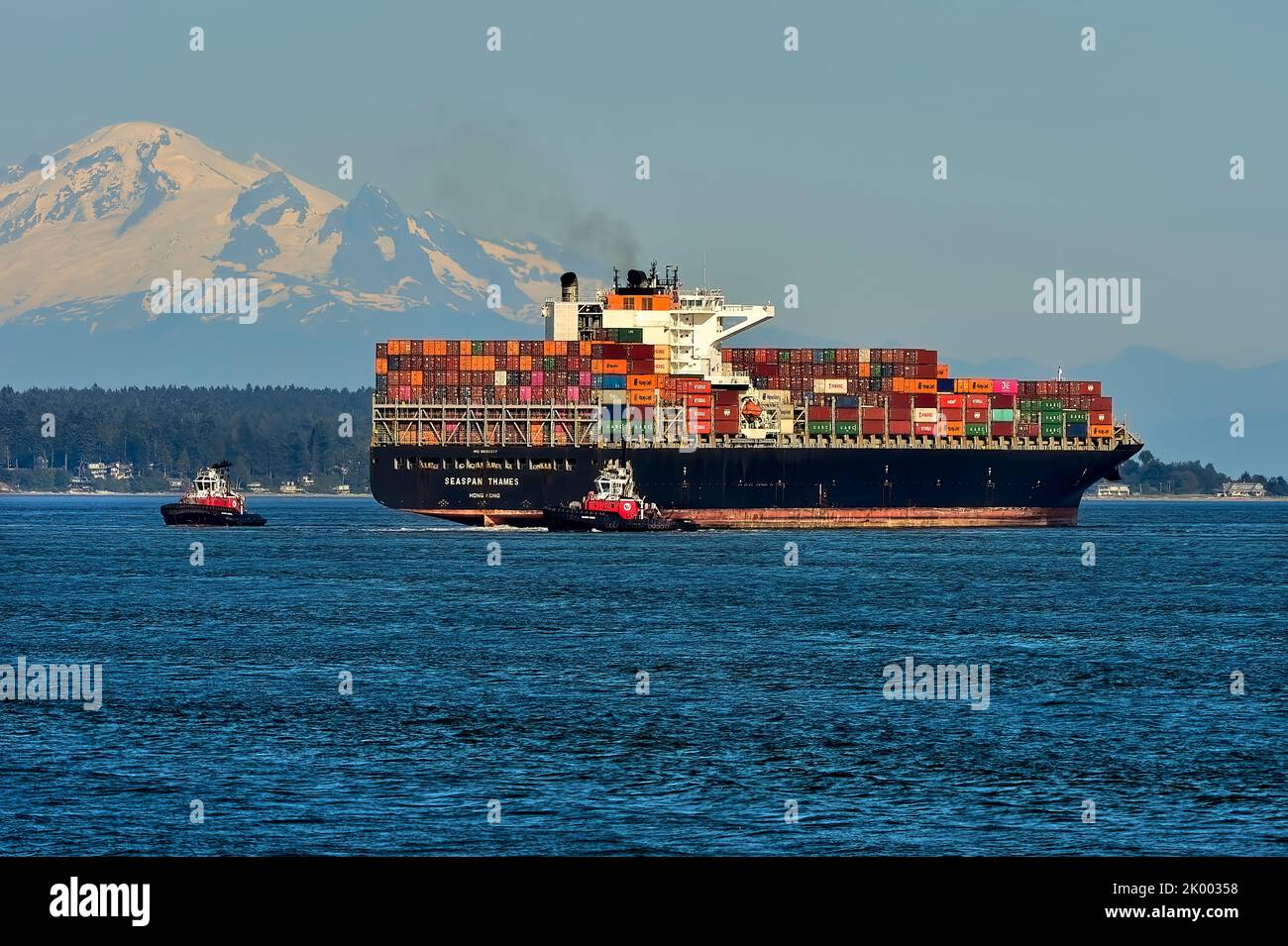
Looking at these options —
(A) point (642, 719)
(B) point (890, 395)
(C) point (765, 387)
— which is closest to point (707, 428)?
(C) point (765, 387)

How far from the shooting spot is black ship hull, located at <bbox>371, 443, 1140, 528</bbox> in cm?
12125

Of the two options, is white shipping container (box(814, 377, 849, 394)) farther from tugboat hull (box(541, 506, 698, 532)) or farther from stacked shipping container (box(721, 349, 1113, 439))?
tugboat hull (box(541, 506, 698, 532))

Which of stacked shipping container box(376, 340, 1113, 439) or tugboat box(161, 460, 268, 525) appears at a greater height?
stacked shipping container box(376, 340, 1113, 439)

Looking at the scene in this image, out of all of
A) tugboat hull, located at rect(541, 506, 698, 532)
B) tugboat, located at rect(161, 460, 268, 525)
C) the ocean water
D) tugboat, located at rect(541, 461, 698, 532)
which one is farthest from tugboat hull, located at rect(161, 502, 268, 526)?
the ocean water

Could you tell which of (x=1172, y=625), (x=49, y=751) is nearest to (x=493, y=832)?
(x=49, y=751)

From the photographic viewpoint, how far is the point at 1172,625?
60.1 metres

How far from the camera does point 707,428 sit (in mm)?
123312

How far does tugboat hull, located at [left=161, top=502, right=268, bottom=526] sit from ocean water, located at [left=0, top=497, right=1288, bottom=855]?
58716 millimetres

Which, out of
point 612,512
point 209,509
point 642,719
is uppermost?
point 612,512

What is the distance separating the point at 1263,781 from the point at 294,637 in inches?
1294

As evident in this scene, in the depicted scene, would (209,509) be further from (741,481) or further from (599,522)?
(741,481)

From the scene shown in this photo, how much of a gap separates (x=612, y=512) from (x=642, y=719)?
78725 millimetres
